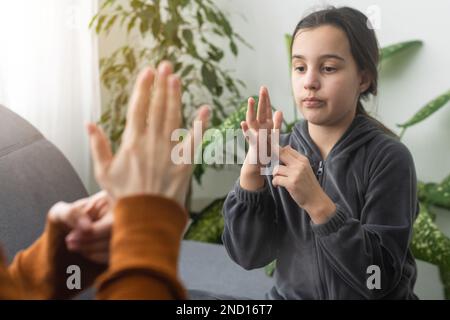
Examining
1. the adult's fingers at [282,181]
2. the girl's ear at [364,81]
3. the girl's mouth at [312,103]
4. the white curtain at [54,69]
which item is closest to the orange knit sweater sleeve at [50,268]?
the adult's fingers at [282,181]

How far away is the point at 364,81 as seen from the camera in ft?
3.18

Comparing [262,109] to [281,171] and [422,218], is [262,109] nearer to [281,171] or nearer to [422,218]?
[281,171]

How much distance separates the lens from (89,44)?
1807 mm

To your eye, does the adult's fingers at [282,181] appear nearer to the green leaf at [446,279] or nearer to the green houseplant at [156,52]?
the green leaf at [446,279]

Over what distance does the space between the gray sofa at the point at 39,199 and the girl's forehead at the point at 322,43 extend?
57 cm

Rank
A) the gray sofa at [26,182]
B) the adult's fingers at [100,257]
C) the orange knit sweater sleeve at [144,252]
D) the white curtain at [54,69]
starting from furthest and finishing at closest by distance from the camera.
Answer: the white curtain at [54,69] < the gray sofa at [26,182] < the adult's fingers at [100,257] < the orange knit sweater sleeve at [144,252]

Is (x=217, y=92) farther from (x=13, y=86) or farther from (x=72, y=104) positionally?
(x=13, y=86)

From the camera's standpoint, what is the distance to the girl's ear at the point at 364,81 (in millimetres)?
960

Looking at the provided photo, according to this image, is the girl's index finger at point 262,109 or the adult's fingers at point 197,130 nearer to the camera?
the adult's fingers at point 197,130

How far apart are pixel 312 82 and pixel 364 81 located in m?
0.14

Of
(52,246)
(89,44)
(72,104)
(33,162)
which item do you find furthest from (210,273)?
(52,246)
